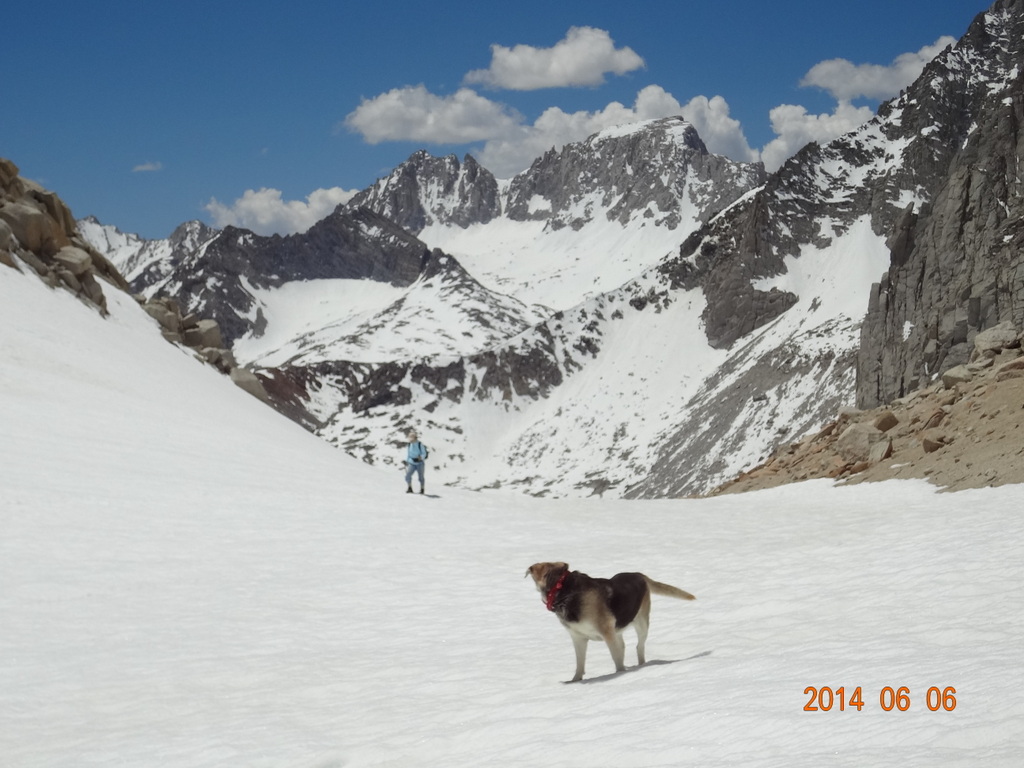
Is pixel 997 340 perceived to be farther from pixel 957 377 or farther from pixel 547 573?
pixel 547 573

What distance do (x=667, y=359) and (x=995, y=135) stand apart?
7077 centimetres

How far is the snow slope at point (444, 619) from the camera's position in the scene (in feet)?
25.1

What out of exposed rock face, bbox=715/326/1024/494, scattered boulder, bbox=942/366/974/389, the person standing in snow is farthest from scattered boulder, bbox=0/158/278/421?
scattered boulder, bbox=942/366/974/389

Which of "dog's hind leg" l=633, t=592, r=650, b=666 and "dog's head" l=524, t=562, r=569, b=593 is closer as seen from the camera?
"dog's head" l=524, t=562, r=569, b=593

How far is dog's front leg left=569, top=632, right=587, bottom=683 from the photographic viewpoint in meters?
9.75

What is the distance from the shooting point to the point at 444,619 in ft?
47.9

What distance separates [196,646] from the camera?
44.3 feet

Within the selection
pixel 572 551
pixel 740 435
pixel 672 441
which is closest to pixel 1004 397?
pixel 572 551

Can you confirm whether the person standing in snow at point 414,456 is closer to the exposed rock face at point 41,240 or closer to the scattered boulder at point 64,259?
the scattered boulder at point 64,259

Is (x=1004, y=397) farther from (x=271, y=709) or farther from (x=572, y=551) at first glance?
(x=271, y=709)

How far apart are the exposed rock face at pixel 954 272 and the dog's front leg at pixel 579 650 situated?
3406 cm

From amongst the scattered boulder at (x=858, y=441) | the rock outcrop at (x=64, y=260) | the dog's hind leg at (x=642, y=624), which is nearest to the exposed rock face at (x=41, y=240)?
the rock outcrop at (x=64, y=260)

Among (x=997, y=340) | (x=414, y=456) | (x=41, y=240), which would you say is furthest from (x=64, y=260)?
(x=997, y=340)

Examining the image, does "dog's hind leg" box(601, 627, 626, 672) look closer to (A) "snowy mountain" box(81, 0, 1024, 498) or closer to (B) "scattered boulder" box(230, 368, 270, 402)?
(B) "scattered boulder" box(230, 368, 270, 402)
